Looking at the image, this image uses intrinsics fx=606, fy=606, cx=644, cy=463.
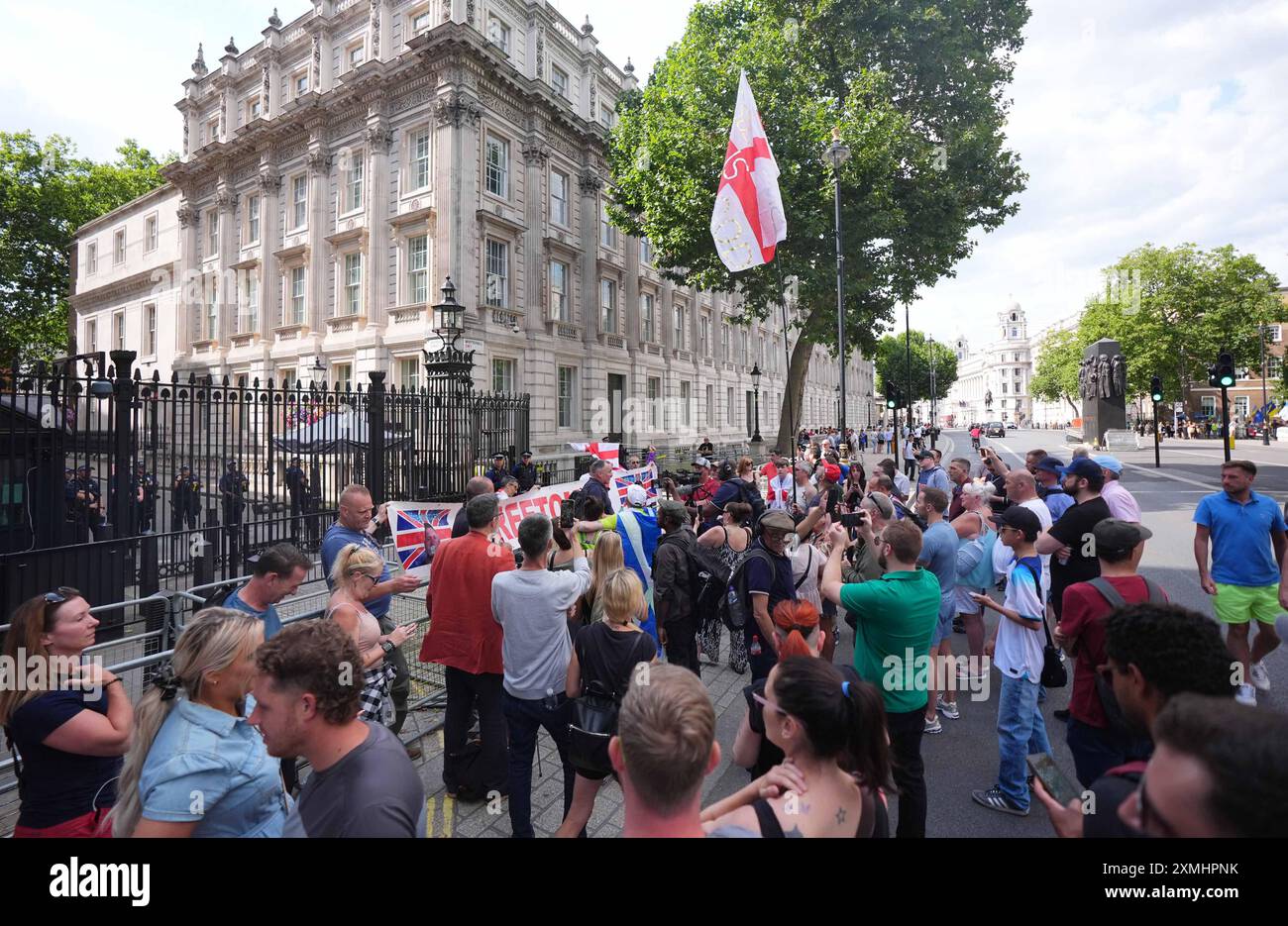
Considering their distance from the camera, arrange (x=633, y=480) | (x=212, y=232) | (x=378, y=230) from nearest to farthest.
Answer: (x=633, y=480) < (x=378, y=230) < (x=212, y=232)

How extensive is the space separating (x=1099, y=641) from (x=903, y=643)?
927mm

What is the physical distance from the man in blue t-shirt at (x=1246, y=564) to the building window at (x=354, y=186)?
26.3 meters

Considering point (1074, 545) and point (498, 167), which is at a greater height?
point (498, 167)

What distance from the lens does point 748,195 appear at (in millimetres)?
10211

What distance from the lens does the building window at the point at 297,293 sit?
25.3 meters

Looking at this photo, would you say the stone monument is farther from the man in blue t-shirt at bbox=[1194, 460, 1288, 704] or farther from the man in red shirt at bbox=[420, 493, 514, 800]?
the man in red shirt at bbox=[420, 493, 514, 800]

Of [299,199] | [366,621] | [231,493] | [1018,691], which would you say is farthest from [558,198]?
[1018,691]

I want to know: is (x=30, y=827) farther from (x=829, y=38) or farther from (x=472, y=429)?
(x=829, y=38)

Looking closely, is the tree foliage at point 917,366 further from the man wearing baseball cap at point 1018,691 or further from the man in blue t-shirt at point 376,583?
the man in blue t-shirt at point 376,583

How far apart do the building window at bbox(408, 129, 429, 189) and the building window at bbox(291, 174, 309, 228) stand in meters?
6.61

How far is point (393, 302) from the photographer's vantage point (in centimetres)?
2220

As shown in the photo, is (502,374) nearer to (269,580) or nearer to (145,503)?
(145,503)

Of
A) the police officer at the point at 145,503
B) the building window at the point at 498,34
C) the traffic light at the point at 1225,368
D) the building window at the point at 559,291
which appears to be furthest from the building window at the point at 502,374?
the traffic light at the point at 1225,368
